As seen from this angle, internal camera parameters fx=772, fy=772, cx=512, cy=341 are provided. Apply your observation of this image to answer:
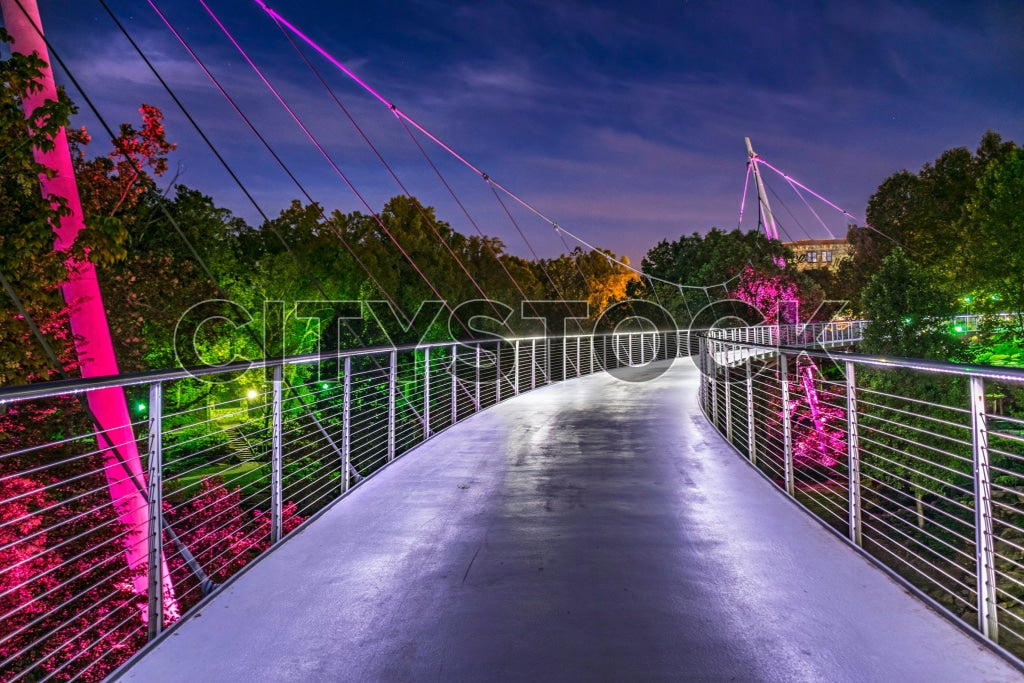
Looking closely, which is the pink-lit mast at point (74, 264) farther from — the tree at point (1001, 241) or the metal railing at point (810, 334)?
the tree at point (1001, 241)

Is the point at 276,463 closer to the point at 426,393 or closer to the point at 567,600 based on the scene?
the point at 567,600

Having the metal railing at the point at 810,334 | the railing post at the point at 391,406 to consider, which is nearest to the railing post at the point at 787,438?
the railing post at the point at 391,406

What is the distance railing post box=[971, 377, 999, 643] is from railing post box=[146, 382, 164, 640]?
2985 mm

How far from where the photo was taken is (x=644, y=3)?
22.0 metres

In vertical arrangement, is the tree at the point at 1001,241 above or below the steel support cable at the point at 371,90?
below

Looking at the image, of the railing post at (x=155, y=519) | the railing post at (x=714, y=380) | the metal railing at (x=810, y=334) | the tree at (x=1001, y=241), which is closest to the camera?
the railing post at (x=155, y=519)

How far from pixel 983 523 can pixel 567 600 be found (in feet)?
5.07

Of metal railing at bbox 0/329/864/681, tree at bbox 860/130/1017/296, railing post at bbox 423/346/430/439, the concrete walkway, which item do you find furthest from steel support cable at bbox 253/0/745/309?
tree at bbox 860/130/1017/296

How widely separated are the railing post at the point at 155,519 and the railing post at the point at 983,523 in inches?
118

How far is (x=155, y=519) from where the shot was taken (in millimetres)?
3014

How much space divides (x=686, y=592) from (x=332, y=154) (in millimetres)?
15883

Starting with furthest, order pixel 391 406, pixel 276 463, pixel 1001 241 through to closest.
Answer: pixel 1001 241 → pixel 391 406 → pixel 276 463

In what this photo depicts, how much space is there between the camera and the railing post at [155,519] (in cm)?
290

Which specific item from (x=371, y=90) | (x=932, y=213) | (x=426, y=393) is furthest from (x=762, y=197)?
(x=426, y=393)
